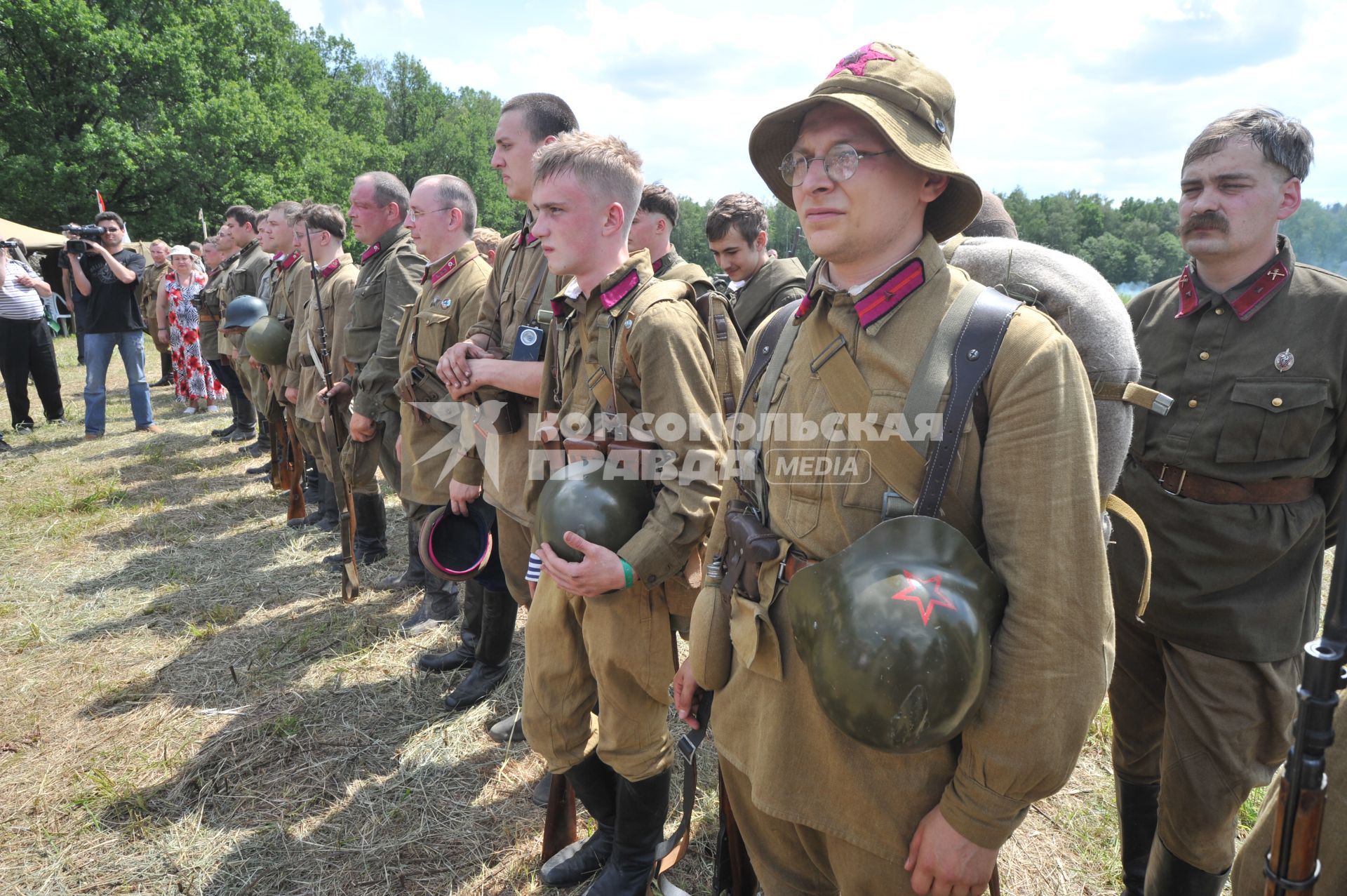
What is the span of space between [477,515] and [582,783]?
4.65 feet

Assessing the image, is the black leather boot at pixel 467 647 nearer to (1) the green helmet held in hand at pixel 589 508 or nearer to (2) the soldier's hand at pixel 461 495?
(2) the soldier's hand at pixel 461 495

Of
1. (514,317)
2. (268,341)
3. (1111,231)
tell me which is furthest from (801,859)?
(1111,231)

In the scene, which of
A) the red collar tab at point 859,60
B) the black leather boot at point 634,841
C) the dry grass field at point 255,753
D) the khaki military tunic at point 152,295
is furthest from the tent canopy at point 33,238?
the red collar tab at point 859,60

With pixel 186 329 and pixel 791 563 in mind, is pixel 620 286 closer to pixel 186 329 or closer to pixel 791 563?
pixel 791 563

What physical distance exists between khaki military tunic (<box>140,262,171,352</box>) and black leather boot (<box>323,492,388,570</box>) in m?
9.08

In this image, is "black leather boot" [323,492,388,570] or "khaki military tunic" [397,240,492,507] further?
"black leather boot" [323,492,388,570]

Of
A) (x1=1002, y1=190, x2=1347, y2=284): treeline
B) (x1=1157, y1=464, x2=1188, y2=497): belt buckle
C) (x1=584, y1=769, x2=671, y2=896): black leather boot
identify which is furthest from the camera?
(x1=1002, y1=190, x2=1347, y2=284): treeline

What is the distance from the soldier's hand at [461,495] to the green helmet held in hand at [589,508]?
126 cm

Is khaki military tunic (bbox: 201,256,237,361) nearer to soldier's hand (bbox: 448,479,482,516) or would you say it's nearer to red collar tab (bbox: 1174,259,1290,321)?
soldier's hand (bbox: 448,479,482,516)

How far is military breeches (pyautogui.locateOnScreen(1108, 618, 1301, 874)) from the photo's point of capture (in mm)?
2428

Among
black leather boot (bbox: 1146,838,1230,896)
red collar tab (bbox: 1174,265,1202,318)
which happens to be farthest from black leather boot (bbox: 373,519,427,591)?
red collar tab (bbox: 1174,265,1202,318)

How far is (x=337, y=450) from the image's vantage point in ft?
18.7

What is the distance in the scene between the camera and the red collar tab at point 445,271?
441cm

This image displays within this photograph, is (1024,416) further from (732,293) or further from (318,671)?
(318,671)
